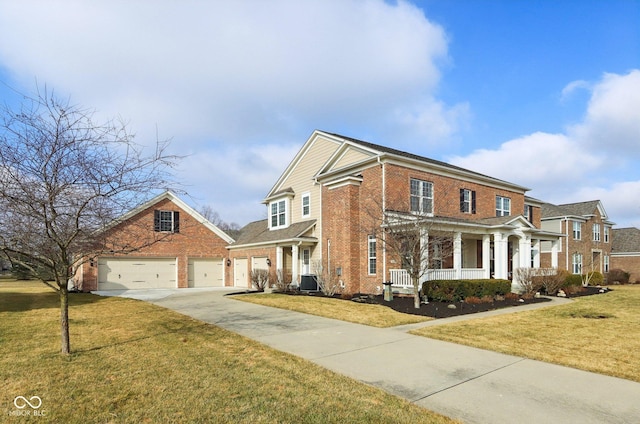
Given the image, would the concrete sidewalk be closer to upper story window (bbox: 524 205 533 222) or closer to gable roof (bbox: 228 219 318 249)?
gable roof (bbox: 228 219 318 249)

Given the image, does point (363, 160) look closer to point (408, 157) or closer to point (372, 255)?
point (408, 157)

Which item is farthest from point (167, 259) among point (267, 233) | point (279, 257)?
point (279, 257)

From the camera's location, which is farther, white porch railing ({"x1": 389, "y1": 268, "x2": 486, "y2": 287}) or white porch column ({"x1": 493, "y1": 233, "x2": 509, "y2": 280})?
white porch column ({"x1": 493, "y1": 233, "x2": 509, "y2": 280})

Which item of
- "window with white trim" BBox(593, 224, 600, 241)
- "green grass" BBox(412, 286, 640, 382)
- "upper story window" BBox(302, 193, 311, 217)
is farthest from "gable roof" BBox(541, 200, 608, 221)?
"upper story window" BBox(302, 193, 311, 217)

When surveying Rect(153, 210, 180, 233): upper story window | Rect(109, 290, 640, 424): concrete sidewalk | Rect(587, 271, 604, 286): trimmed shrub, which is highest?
Rect(153, 210, 180, 233): upper story window

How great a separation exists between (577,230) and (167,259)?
33545 mm

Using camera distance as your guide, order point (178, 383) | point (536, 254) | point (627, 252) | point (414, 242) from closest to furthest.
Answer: point (178, 383), point (414, 242), point (536, 254), point (627, 252)

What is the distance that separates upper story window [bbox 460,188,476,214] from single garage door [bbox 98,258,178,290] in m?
18.5

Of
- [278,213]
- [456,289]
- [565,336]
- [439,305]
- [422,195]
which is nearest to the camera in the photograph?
[565,336]

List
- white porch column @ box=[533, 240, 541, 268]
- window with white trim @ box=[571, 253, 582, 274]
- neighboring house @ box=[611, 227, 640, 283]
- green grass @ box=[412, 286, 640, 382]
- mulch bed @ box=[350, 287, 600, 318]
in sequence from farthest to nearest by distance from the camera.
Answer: neighboring house @ box=[611, 227, 640, 283], window with white trim @ box=[571, 253, 582, 274], white porch column @ box=[533, 240, 541, 268], mulch bed @ box=[350, 287, 600, 318], green grass @ box=[412, 286, 640, 382]

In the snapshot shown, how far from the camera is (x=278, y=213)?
2552cm

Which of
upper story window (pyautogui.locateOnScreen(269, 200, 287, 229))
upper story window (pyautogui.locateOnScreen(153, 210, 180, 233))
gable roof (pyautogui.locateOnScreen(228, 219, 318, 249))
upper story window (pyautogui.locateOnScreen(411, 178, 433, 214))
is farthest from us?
upper story window (pyautogui.locateOnScreen(269, 200, 287, 229))

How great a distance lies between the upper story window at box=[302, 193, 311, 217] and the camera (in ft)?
75.0

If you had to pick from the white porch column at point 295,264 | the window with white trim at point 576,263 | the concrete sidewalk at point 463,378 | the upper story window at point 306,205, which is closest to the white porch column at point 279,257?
the white porch column at point 295,264
